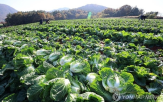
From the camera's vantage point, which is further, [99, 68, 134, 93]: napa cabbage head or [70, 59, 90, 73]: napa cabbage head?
[70, 59, 90, 73]: napa cabbage head

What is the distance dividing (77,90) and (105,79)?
446mm

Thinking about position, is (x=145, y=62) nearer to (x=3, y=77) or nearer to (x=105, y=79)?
(x=105, y=79)

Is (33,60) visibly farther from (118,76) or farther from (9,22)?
(9,22)

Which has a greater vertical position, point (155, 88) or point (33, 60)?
point (33, 60)

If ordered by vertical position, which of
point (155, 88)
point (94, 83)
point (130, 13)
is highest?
point (130, 13)

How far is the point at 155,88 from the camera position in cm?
198

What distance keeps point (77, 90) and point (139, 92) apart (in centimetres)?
90

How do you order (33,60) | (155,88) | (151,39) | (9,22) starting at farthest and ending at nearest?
(9,22), (151,39), (33,60), (155,88)

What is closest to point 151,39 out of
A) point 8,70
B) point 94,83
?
point 94,83

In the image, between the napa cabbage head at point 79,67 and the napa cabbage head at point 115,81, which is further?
the napa cabbage head at point 79,67

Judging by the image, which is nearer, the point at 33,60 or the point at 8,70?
the point at 33,60

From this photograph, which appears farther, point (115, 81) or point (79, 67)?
point (79, 67)

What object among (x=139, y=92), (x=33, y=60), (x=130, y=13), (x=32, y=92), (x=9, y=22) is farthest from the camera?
(x=130, y=13)

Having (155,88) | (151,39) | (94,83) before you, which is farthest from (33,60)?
(151,39)
